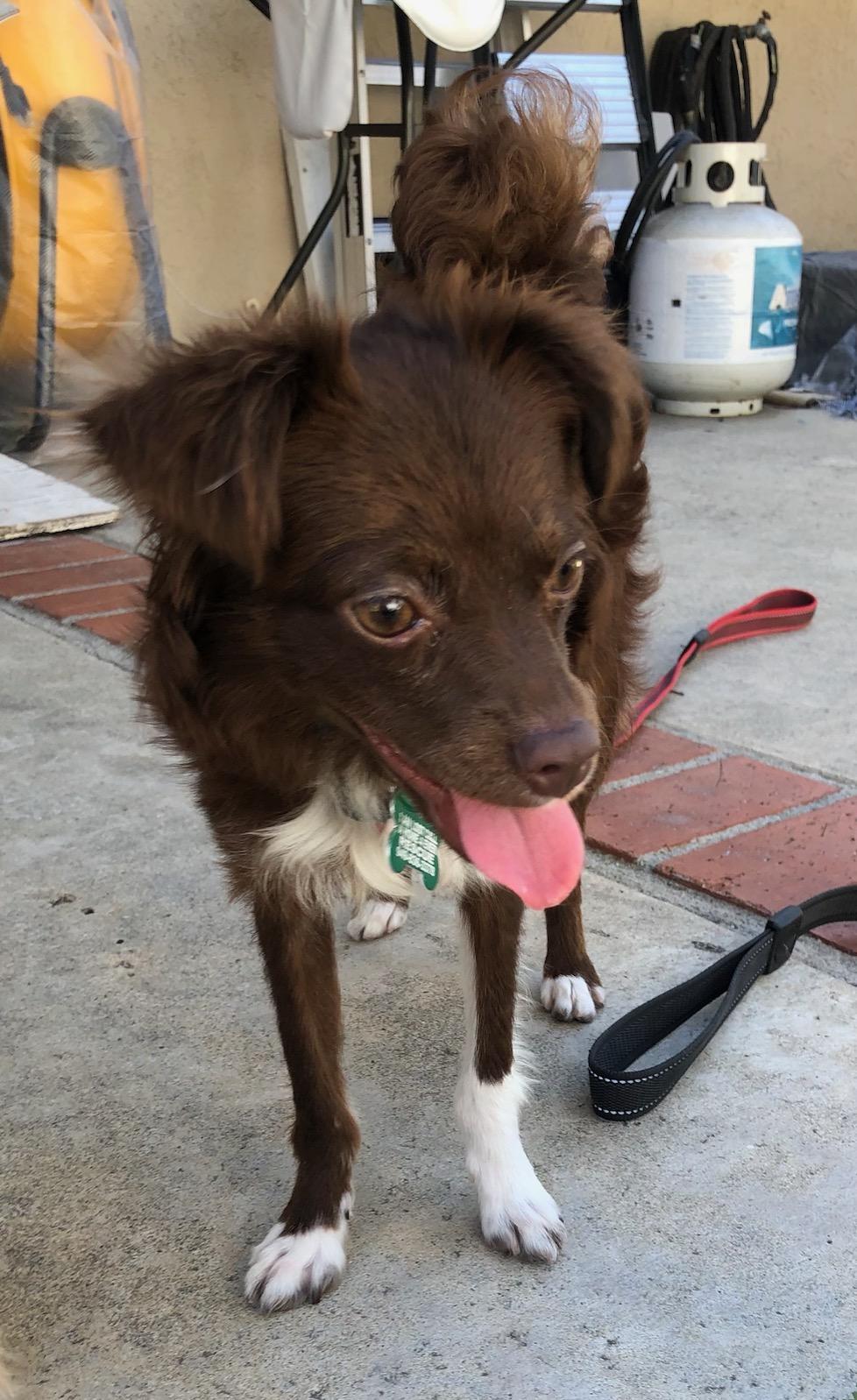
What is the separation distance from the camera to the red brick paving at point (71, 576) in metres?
4.18

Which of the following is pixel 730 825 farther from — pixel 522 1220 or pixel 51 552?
pixel 51 552

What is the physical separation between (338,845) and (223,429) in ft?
1.99

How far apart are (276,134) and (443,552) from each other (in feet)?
17.5

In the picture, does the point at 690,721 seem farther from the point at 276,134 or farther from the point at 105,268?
the point at 276,134

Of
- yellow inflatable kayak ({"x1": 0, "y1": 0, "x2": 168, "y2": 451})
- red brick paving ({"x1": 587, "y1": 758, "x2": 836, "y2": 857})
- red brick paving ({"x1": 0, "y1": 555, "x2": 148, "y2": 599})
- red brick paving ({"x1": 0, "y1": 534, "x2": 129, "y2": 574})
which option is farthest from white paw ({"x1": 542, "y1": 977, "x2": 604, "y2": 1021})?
yellow inflatable kayak ({"x1": 0, "y1": 0, "x2": 168, "y2": 451})

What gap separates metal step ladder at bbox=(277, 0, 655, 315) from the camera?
18.4 feet

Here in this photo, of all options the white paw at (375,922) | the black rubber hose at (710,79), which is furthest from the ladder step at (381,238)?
the white paw at (375,922)

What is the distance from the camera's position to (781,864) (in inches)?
102

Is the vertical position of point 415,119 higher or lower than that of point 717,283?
higher

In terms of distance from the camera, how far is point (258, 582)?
1.53 meters

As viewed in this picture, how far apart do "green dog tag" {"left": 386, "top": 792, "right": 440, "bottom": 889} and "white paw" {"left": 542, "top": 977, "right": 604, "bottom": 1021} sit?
0.61 meters

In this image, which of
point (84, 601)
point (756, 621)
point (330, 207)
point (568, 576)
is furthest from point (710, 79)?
point (568, 576)

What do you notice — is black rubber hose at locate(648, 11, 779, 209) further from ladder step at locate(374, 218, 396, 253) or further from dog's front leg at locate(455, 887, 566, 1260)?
dog's front leg at locate(455, 887, 566, 1260)

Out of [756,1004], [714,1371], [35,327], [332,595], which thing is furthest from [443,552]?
[35,327]
